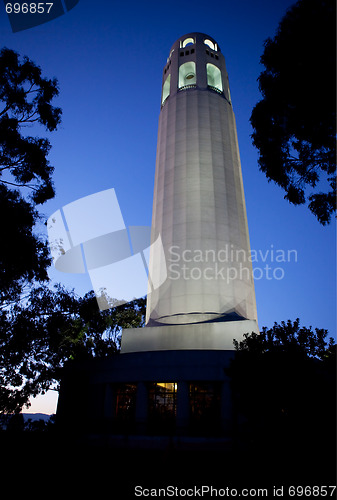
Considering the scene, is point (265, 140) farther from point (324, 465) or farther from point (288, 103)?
point (324, 465)

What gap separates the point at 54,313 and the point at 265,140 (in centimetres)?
2178

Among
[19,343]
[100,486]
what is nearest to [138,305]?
[19,343]

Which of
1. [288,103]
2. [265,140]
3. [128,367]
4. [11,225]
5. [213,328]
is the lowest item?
[128,367]

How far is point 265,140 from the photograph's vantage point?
15203 mm

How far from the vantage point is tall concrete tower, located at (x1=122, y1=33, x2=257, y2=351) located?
21.1 meters

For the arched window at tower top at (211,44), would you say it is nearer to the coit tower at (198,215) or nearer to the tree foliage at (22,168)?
the coit tower at (198,215)

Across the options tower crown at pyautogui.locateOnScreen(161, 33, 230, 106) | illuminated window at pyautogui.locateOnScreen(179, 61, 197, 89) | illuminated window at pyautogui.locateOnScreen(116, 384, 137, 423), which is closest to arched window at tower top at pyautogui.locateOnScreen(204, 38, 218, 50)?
tower crown at pyautogui.locateOnScreen(161, 33, 230, 106)

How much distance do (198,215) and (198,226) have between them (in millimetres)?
893

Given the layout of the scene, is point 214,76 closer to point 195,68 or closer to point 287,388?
point 195,68

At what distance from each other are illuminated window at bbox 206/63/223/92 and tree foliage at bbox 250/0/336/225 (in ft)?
63.4

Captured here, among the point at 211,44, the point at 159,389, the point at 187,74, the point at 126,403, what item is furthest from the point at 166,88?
the point at 126,403

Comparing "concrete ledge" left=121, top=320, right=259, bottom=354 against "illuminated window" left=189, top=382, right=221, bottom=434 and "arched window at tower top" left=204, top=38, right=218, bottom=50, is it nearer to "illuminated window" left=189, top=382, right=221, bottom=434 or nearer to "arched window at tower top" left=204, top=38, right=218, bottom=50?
"illuminated window" left=189, top=382, right=221, bottom=434

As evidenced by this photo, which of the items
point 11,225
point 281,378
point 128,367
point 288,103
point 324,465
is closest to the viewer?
point 324,465

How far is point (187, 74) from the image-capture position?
107ft
